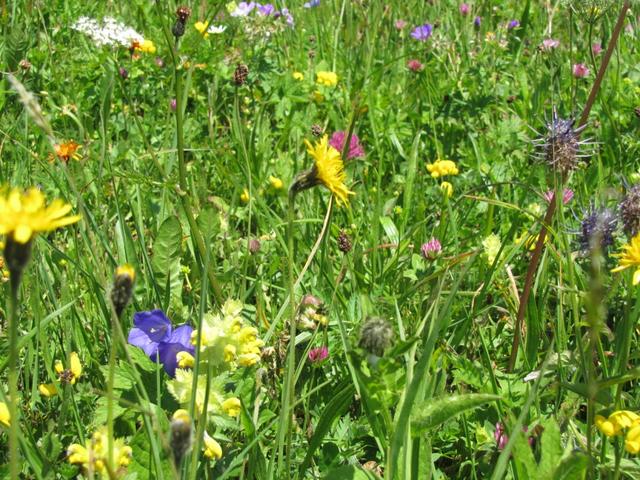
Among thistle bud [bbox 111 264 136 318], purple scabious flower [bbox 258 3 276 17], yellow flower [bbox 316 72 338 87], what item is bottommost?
thistle bud [bbox 111 264 136 318]

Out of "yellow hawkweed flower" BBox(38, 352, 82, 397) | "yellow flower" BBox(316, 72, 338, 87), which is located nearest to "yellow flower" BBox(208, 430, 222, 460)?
"yellow hawkweed flower" BBox(38, 352, 82, 397)

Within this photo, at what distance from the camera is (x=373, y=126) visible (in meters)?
2.96

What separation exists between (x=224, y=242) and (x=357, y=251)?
42cm

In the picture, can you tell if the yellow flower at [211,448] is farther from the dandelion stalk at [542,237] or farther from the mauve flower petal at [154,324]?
the dandelion stalk at [542,237]

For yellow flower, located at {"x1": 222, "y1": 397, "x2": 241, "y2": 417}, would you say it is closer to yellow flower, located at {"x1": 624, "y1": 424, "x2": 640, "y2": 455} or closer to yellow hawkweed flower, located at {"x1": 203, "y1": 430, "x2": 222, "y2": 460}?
yellow hawkweed flower, located at {"x1": 203, "y1": 430, "x2": 222, "y2": 460}

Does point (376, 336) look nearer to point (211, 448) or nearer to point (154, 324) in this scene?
point (211, 448)

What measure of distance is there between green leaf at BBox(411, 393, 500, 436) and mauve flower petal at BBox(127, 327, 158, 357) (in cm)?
57

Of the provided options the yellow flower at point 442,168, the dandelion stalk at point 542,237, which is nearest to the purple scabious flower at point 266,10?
the yellow flower at point 442,168

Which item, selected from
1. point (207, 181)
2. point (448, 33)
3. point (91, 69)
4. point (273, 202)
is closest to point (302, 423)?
point (273, 202)

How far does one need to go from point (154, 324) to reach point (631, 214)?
96 centimetres

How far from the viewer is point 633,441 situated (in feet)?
3.73

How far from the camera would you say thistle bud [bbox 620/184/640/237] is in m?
1.49

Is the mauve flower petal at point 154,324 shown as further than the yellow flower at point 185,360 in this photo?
Yes

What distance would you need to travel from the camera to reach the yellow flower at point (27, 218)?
78 cm
